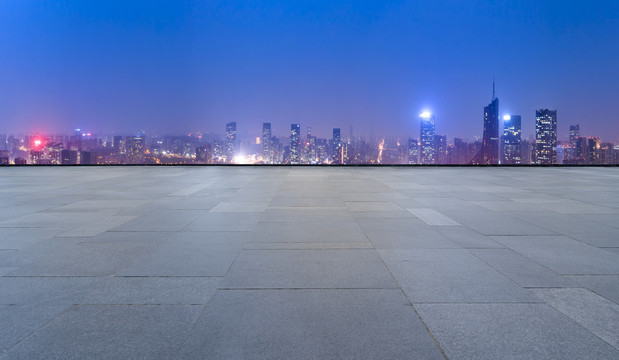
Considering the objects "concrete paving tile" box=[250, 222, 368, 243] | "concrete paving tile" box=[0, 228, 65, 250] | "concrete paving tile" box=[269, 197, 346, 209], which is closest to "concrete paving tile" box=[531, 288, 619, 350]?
"concrete paving tile" box=[250, 222, 368, 243]

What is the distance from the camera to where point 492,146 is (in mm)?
153000

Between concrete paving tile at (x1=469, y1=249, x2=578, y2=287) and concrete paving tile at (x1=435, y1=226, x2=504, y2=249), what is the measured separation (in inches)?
11.3

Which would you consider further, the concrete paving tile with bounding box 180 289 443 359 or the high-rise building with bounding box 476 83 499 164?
the high-rise building with bounding box 476 83 499 164

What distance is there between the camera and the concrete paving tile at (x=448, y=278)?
404 cm

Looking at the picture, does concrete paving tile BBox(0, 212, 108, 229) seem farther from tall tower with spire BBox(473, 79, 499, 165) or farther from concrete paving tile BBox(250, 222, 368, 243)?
tall tower with spire BBox(473, 79, 499, 165)

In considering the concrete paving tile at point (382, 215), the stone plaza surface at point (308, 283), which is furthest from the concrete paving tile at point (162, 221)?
the concrete paving tile at point (382, 215)

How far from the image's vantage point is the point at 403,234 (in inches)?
270

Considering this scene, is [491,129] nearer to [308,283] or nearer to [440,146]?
[440,146]

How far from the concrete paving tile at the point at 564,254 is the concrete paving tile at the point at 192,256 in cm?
454

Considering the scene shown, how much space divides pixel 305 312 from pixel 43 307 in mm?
2703

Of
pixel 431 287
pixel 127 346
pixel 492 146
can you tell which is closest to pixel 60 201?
pixel 127 346

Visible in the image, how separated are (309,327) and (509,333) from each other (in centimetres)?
177

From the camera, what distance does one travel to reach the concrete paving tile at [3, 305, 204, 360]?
2939mm

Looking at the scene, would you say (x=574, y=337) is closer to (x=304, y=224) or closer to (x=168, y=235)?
(x=304, y=224)
